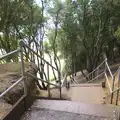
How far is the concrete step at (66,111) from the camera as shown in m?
2.71

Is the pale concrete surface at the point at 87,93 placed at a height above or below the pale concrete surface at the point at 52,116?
below

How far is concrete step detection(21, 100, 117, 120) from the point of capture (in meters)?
2.71

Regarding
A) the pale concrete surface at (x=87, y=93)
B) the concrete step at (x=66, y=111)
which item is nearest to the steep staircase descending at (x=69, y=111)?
the concrete step at (x=66, y=111)

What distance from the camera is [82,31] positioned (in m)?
13.0

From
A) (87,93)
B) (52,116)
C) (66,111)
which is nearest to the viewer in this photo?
(52,116)

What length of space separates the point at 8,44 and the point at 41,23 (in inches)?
108

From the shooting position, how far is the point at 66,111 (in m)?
2.90

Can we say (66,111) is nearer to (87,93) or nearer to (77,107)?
(77,107)

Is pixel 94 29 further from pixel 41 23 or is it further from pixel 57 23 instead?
pixel 41 23

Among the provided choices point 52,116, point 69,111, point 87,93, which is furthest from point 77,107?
point 87,93

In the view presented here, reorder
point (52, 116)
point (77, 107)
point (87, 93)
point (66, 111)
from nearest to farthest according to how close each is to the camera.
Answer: point (52, 116) < point (66, 111) < point (77, 107) < point (87, 93)

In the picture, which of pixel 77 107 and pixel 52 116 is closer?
pixel 52 116

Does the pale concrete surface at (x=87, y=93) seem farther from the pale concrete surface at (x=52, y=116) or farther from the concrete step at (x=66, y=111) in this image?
the pale concrete surface at (x=52, y=116)

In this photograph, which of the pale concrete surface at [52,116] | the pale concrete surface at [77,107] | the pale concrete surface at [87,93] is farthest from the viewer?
the pale concrete surface at [87,93]
